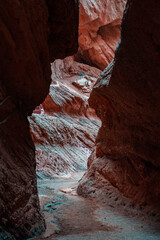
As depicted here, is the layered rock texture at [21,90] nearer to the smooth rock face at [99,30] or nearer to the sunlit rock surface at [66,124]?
the sunlit rock surface at [66,124]

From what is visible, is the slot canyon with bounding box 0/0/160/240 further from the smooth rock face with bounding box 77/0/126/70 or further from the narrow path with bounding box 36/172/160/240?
the smooth rock face with bounding box 77/0/126/70

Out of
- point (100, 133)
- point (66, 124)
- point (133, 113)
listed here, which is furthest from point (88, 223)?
point (66, 124)

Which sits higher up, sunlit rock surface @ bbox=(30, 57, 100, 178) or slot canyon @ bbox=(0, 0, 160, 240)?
slot canyon @ bbox=(0, 0, 160, 240)

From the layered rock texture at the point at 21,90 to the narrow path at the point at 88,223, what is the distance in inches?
19.0

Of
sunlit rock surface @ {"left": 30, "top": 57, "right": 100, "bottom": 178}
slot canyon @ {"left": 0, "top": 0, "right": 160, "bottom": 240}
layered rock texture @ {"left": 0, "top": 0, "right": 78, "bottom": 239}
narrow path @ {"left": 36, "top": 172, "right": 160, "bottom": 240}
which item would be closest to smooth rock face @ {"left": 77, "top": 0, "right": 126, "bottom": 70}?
sunlit rock surface @ {"left": 30, "top": 57, "right": 100, "bottom": 178}

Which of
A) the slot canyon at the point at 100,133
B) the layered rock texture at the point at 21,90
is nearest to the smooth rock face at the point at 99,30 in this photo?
the slot canyon at the point at 100,133

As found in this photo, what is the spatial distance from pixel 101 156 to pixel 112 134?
1058mm

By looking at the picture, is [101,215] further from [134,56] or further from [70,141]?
[70,141]

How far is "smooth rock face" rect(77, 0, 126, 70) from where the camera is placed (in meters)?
17.7

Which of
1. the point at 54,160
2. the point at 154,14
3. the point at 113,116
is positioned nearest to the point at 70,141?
the point at 54,160

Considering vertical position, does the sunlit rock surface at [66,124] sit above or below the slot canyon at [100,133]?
below

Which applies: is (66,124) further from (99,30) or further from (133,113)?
(99,30)

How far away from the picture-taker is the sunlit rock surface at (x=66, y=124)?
11203mm

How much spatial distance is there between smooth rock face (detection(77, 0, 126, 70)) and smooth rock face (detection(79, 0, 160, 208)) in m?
14.8
